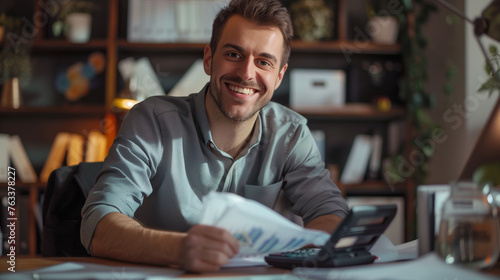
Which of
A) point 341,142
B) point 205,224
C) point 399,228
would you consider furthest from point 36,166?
point 205,224

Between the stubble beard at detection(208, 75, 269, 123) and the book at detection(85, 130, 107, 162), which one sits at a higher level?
the stubble beard at detection(208, 75, 269, 123)

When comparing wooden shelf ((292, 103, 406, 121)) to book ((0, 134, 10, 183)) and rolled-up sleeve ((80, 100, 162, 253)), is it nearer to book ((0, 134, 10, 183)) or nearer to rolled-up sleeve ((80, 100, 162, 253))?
book ((0, 134, 10, 183))

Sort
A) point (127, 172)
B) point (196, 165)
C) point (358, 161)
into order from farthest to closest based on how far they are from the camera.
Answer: point (358, 161)
point (196, 165)
point (127, 172)

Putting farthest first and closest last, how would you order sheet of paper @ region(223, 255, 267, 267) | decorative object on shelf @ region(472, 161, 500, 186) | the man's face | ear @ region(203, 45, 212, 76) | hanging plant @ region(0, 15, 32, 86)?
hanging plant @ region(0, 15, 32, 86), ear @ region(203, 45, 212, 76), the man's face, sheet of paper @ region(223, 255, 267, 267), decorative object on shelf @ region(472, 161, 500, 186)

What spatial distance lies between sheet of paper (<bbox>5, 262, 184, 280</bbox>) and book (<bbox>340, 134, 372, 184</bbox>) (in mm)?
2461

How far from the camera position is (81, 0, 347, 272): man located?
1.34 meters

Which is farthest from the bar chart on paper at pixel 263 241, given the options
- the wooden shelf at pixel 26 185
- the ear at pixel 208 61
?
the wooden shelf at pixel 26 185

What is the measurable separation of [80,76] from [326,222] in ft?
7.92

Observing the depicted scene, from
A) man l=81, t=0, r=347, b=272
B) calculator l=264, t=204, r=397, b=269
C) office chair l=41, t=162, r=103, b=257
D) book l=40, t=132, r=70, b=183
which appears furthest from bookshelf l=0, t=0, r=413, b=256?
calculator l=264, t=204, r=397, b=269

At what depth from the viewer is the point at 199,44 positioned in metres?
3.20

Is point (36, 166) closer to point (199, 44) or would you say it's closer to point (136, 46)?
point (136, 46)

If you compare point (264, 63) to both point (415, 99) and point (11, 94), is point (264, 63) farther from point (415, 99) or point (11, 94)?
point (11, 94)

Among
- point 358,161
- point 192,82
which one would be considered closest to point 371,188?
point 358,161

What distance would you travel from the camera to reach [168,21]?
323 centimetres
